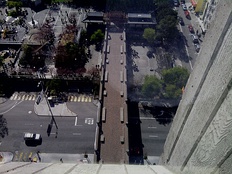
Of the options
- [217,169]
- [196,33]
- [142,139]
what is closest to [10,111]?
[142,139]

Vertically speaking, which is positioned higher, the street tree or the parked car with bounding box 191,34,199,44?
the parked car with bounding box 191,34,199,44

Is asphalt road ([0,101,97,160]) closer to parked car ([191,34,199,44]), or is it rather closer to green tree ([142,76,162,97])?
green tree ([142,76,162,97])

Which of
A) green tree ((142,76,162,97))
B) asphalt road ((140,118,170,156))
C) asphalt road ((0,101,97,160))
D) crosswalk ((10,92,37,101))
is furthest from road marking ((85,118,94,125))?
crosswalk ((10,92,37,101))

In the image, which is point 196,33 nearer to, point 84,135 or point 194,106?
point 84,135

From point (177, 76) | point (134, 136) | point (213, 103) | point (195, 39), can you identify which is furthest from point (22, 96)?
point (195, 39)

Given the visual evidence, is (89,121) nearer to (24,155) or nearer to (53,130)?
(53,130)

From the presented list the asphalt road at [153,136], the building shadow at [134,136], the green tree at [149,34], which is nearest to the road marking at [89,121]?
the building shadow at [134,136]

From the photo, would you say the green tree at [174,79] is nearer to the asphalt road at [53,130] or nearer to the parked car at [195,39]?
the asphalt road at [53,130]
